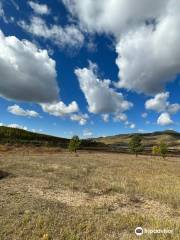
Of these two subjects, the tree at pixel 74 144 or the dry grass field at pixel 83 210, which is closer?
the dry grass field at pixel 83 210

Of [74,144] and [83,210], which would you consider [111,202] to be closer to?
[83,210]

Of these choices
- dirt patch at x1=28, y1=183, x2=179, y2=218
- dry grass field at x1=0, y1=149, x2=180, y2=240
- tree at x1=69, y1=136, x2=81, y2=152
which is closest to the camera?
dry grass field at x1=0, y1=149, x2=180, y2=240

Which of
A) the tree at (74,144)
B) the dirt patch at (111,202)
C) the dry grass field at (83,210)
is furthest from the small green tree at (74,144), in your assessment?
the dirt patch at (111,202)

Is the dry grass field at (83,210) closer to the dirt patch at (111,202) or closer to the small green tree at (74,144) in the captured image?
the dirt patch at (111,202)

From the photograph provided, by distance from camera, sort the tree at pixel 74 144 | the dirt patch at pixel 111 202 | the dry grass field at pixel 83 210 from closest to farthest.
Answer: the dry grass field at pixel 83 210, the dirt patch at pixel 111 202, the tree at pixel 74 144

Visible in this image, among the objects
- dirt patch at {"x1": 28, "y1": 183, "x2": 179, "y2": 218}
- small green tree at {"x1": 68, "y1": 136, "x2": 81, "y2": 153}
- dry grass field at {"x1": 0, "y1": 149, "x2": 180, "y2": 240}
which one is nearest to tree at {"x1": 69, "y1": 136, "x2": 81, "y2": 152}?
small green tree at {"x1": 68, "y1": 136, "x2": 81, "y2": 153}

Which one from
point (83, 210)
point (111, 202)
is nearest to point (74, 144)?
point (111, 202)

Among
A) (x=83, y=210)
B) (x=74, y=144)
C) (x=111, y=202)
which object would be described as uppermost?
(x=74, y=144)

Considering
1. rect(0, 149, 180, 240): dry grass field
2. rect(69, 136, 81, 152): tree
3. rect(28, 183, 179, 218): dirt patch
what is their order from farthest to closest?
rect(69, 136, 81, 152): tree, rect(28, 183, 179, 218): dirt patch, rect(0, 149, 180, 240): dry grass field

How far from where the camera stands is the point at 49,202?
2019 cm

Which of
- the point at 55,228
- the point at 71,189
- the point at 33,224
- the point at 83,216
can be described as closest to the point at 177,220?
the point at 83,216

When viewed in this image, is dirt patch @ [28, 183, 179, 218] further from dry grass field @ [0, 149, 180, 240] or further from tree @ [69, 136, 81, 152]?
tree @ [69, 136, 81, 152]

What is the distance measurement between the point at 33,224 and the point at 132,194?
1222cm

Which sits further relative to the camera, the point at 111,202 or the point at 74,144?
the point at 74,144
